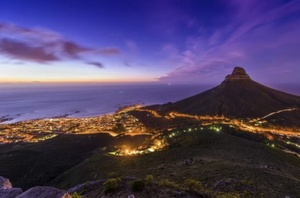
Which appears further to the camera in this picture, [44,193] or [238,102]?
[238,102]

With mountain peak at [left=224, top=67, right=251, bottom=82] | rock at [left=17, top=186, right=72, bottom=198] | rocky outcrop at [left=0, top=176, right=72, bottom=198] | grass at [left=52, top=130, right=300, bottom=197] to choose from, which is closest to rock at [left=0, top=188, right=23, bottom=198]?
rocky outcrop at [left=0, top=176, right=72, bottom=198]

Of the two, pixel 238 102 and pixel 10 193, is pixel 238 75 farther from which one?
pixel 10 193

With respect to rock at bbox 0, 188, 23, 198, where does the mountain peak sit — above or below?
above

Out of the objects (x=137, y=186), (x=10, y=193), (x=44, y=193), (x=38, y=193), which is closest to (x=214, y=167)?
(x=137, y=186)

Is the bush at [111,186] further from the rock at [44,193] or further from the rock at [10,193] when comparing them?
the rock at [10,193]

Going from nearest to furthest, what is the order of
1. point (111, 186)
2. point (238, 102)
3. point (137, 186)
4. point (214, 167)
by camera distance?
1. point (137, 186)
2. point (111, 186)
3. point (214, 167)
4. point (238, 102)

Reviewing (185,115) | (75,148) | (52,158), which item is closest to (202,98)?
(185,115)

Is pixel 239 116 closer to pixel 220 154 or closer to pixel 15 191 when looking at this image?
pixel 220 154

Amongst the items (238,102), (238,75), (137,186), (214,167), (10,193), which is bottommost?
(238,102)

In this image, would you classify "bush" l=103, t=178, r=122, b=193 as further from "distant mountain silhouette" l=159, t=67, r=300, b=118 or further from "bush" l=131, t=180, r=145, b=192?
"distant mountain silhouette" l=159, t=67, r=300, b=118
